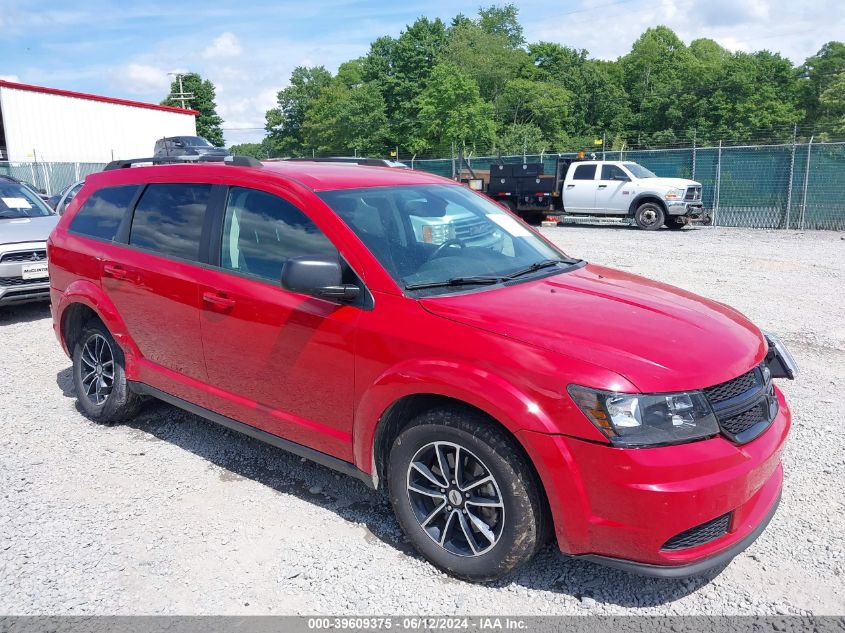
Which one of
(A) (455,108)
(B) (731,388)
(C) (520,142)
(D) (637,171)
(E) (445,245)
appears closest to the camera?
(B) (731,388)

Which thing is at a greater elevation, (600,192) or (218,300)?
(218,300)

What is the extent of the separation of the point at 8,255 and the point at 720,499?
27.3 ft

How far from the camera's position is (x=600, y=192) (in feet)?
64.5

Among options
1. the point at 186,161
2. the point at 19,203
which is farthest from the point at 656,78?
the point at 186,161

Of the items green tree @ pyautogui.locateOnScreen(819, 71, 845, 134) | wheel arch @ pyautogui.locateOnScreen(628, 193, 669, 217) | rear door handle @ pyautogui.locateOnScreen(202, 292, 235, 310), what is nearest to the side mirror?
rear door handle @ pyautogui.locateOnScreen(202, 292, 235, 310)

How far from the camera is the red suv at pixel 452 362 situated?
8.55 feet

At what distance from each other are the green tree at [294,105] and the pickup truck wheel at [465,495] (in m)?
93.1

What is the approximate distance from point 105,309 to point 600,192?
674 inches

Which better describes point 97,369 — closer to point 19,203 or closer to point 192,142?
point 19,203

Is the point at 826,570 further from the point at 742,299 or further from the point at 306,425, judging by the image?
the point at 742,299

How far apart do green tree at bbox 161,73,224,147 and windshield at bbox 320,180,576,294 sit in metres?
95.9

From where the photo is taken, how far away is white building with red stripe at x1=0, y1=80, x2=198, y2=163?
35.1 metres

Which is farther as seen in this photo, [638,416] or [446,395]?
[446,395]

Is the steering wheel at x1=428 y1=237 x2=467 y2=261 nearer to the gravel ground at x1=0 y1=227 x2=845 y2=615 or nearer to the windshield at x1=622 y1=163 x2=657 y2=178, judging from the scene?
the gravel ground at x1=0 y1=227 x2=845 y2=615
